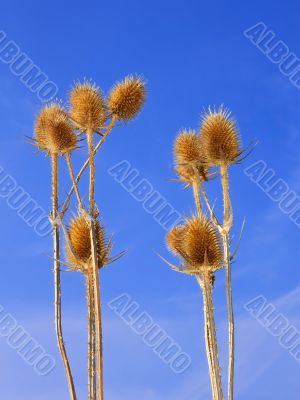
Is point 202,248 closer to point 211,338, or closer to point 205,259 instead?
point 205,259

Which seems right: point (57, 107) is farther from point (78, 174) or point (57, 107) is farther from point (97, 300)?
point (97, 300)

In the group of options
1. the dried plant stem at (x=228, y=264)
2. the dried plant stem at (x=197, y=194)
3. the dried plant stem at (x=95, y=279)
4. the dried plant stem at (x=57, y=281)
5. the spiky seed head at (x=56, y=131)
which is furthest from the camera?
the dried plant stem at (x=197, y=194)

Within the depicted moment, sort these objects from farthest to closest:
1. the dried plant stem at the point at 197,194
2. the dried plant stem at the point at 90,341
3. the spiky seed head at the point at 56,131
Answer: the dried plant stem at the point at 197,194 → the spiky seed head at the point at 56,131 → the dried plant stem at the point at 90,341

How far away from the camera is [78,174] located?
1425cm

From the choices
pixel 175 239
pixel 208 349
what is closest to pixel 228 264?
pixel 208 349

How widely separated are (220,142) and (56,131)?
3522 millimetres

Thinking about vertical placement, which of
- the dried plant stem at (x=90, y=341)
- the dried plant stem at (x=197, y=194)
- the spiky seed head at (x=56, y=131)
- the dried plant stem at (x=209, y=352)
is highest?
the dried plant stem at (x=197, y=194)

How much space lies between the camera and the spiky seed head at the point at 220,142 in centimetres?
1276

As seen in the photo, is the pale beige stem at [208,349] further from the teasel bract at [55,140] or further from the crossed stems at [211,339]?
the teasel bract at [55,140]

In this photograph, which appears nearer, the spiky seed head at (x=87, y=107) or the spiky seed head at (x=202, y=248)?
the spiky seed head at (x=202, y=248)

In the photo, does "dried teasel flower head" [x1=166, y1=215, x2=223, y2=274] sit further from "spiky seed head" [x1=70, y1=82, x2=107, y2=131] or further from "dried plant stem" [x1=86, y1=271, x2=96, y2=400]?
"spiky seed head" [x1=70, y1=82, x2=107, y2=131]

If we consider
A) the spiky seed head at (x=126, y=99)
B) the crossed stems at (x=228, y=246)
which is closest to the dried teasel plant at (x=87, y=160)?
the spiky seed head at (x=126, y=99)

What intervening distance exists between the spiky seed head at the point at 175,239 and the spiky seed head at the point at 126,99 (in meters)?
2.48

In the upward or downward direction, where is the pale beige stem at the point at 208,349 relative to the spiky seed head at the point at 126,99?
downward
